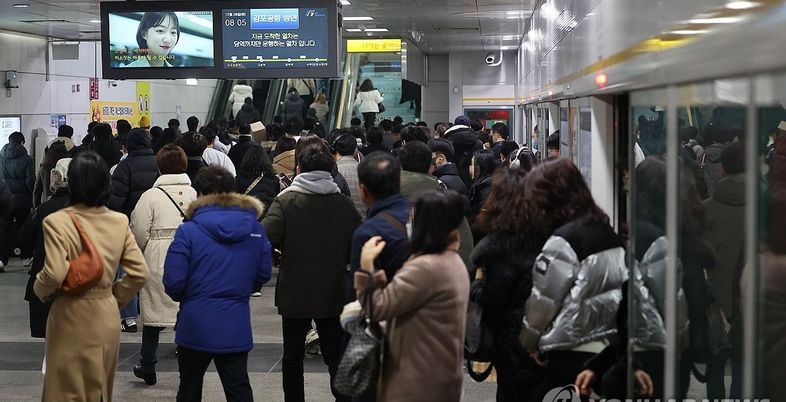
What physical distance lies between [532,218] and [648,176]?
33.7 inches

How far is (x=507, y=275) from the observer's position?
4.71m

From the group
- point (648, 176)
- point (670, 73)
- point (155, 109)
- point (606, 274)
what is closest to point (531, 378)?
point (606, 274)

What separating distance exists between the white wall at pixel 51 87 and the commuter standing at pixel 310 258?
12197 millimetres

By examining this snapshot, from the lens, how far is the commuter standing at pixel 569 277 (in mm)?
4301

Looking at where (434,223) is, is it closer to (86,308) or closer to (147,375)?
(86,308)

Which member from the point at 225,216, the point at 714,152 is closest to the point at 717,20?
the point at 714,152

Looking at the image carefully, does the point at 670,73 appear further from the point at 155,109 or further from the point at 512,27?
the point at 155,109

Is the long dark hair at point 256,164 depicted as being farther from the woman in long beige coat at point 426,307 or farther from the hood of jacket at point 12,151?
the hood of jacket at point 12,151

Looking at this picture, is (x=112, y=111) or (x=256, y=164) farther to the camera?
(x=112, y=111)

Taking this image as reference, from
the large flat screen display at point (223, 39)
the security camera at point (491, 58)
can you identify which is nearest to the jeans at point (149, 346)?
the large flat screen display at point (223, 39)

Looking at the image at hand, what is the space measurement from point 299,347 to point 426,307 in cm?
192

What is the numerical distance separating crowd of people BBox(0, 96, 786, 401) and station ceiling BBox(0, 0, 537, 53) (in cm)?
749

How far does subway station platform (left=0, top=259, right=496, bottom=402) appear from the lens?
7.11 metres

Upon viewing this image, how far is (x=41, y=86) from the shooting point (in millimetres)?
18219
